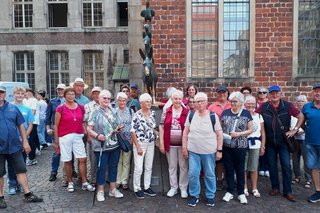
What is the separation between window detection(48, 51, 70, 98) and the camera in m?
22.4

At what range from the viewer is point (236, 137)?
16.4 feet

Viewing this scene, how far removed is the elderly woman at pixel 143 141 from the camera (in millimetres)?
5227

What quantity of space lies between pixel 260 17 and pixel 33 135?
6721 millimetres

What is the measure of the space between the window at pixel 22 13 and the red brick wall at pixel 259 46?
668 inches

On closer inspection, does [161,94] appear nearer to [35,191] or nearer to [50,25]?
[35,191]

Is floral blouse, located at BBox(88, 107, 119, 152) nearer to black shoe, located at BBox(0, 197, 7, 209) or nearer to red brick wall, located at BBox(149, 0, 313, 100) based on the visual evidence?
black shoe, located at BBox(0, 197, 7, 209)

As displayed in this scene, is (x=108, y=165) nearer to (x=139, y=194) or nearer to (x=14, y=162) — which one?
(x=139, y=194)

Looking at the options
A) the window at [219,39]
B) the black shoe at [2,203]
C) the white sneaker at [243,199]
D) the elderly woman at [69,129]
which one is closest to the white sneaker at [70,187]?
the elderly woman at [69,129]

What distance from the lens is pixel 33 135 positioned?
8008 millimetres

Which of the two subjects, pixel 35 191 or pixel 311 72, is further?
pixel 311 72

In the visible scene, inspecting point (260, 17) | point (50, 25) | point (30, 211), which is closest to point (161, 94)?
point (260, 17)

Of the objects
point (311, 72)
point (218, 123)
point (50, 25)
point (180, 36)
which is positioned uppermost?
point (50, 25)

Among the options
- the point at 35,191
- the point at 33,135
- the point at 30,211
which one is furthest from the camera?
the point at 33,135

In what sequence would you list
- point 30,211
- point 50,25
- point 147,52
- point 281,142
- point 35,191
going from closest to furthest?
point 30,211 → point 281,142 → point 35,191 → point 147,52 → point 50,25
